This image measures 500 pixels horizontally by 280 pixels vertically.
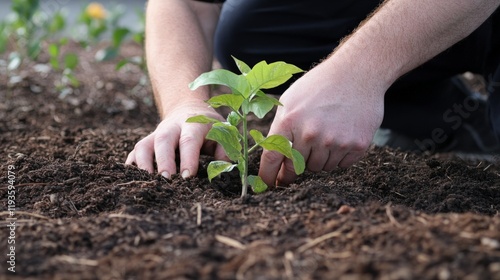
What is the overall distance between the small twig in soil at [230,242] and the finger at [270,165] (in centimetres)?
47

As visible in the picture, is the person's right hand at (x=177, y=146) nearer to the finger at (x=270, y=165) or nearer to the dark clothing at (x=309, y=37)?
the finger at (x=270, y=165)

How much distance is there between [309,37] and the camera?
2646mm

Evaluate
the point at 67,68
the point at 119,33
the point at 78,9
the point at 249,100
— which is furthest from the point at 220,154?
the point at 78,9

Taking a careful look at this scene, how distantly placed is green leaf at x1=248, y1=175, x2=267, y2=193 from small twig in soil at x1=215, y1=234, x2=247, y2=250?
43 centimetres

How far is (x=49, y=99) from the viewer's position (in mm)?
3426

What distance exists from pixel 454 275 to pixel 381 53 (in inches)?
34.1

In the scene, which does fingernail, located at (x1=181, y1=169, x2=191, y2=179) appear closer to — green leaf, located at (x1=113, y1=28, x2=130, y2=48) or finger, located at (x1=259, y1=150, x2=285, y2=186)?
finger, located at (x1=259, y1=150, x2=285, y2=186)

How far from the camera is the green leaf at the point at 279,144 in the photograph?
163cm

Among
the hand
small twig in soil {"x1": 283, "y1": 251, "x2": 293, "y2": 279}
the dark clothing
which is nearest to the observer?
small twig in soil {"x1": 283, "y1": 251, "x2": 293, "y2": 279}

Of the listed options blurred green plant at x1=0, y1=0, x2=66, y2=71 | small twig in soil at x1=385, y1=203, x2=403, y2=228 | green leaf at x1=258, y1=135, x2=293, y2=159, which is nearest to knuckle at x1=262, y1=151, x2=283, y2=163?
green leaf at x1=258, y1=135, x2=293, y2=159

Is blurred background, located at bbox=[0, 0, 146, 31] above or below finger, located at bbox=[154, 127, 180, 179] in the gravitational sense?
below

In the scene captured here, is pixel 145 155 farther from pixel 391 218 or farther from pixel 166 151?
pixel 391 218

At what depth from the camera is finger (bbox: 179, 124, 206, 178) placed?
1888 mm

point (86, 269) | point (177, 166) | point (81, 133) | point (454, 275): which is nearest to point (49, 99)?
point (81, 133)
